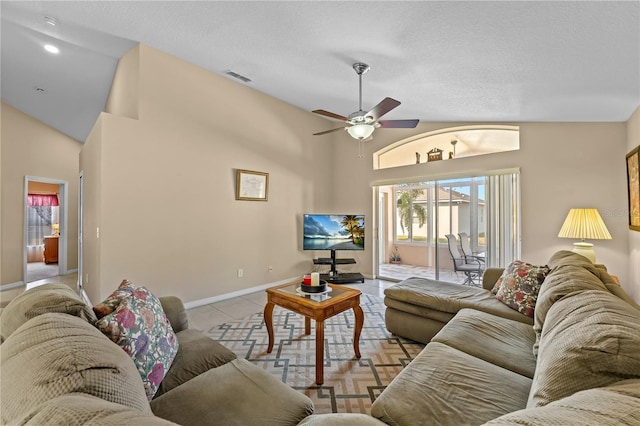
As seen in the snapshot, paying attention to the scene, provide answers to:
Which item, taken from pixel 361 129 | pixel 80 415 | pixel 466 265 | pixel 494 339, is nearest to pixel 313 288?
pixel 494 339

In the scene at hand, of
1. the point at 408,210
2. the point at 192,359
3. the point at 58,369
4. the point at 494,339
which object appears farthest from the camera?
the point at 408,210

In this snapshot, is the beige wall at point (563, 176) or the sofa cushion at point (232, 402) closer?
the sofa cushion at point (232, 402)

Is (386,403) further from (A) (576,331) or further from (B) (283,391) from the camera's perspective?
(A) (576,331)

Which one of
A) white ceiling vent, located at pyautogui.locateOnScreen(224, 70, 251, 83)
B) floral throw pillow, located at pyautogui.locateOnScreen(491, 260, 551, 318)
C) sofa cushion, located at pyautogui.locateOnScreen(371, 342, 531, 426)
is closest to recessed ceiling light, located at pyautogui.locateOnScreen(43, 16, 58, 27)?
white ceiling vent, located at pyautogui.locateOnScreen(224, 70, 251, 83)

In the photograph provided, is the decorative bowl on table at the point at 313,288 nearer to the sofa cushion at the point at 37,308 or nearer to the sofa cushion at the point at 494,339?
the sofa cushion at the point at 494,339

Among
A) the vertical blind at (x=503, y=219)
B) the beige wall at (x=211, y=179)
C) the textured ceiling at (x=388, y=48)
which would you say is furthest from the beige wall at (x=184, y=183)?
the vertical blind at (x=503, y=219)

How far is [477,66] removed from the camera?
2375mm

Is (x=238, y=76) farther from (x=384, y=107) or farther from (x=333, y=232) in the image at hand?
(x=333, y=232)

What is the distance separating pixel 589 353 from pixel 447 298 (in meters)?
1.70

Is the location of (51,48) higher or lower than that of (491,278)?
higher

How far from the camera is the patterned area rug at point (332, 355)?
75.3 inches

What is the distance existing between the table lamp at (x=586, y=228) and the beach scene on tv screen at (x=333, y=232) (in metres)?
2.83

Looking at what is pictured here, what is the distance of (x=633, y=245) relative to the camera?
3008mm

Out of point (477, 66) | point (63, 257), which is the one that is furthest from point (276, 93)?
point (63, 257)
